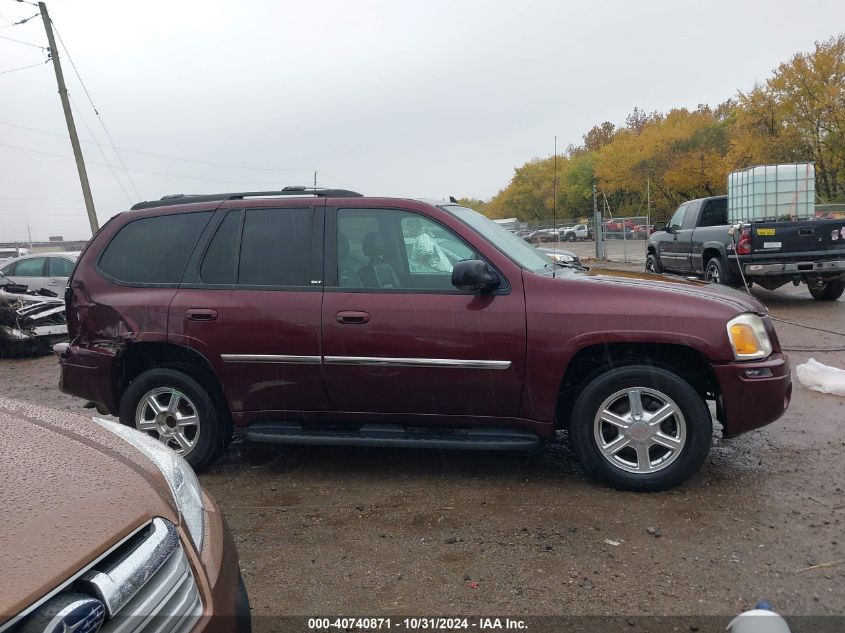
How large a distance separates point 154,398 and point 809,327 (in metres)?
8.38

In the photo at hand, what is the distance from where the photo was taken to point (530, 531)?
3.36 meters

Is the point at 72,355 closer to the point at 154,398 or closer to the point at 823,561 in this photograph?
the point at 154,398

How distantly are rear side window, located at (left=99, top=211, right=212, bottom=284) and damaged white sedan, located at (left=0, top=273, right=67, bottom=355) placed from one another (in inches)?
249

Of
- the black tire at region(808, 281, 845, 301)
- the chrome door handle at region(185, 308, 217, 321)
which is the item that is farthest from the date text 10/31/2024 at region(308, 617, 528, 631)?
the black tire at region(808, 281, 845, 301)

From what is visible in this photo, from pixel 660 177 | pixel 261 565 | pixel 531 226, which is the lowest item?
pixel 261 565

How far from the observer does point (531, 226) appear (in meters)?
37.9

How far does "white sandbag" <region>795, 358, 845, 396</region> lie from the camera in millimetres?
5680

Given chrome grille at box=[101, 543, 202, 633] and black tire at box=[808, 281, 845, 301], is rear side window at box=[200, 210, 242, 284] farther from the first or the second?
black tire at box=[808, 281, 845, 301]

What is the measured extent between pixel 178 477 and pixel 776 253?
10596 millimetres

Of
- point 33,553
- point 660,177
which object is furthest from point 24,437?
point 660,177

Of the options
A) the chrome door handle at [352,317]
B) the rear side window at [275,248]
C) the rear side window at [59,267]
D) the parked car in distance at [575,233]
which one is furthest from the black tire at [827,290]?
the parked car in distance at [575,233]

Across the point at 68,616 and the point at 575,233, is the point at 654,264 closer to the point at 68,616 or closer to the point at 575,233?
the point at 68,616

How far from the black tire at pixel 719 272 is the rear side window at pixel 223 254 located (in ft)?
29.5

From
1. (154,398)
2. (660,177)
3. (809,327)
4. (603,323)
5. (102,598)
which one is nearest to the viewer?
(102,598)
